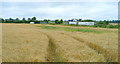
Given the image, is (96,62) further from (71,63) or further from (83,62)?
(71,63)

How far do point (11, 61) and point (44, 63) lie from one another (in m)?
1.55

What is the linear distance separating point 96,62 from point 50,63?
7.11 feet

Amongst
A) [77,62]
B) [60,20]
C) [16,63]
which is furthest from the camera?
[60,20]

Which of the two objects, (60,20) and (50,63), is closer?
(50,63)

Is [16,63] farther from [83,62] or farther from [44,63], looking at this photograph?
[83,62]

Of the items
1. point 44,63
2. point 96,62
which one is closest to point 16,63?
point 44,63

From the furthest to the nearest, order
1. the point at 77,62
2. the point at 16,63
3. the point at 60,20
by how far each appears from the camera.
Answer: the point at 60,20
the point at 77,62
the point at 16,63

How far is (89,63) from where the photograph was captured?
234 inches

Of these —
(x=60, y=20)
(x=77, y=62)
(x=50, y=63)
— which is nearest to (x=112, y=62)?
(x=77, y=62)

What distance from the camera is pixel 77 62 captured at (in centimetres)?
612

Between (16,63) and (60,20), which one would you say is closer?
(16,63)

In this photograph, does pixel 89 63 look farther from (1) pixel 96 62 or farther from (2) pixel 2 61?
(2) pixel 2 61

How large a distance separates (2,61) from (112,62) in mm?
5200

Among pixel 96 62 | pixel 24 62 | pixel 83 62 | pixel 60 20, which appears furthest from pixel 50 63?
pixel 60 20
